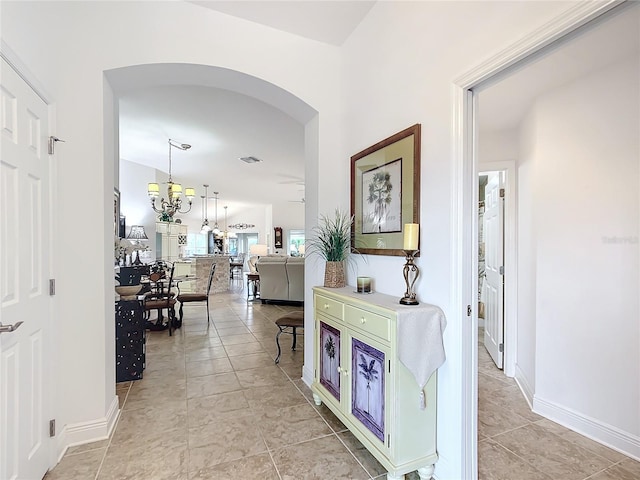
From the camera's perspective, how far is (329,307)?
228 cm

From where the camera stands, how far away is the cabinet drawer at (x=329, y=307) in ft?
6.96

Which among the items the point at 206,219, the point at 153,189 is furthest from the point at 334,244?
the point at 206,219

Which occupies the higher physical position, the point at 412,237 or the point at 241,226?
the point at 241,226

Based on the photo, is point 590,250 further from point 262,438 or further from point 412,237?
point 262,438

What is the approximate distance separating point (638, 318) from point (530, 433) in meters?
1.01

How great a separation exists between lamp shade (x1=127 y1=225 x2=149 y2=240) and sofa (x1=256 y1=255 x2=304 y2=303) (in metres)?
2.96

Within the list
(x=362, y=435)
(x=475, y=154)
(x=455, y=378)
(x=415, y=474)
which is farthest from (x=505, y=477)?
(x=475, y=154)

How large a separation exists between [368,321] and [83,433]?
198 cm

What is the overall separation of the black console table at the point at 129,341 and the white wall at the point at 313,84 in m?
0.83

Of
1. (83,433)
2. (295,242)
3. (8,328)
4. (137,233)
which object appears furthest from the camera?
(295,242)

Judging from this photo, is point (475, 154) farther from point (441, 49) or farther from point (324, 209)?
point (324, 209)

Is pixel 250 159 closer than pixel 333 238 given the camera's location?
No

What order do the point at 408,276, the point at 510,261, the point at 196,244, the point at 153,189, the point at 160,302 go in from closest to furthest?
the point at 408,276 < the point at 510,261 < the point at 160,302 < the point at 153,189 < the point at 196,244

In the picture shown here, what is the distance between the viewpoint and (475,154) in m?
1.67
